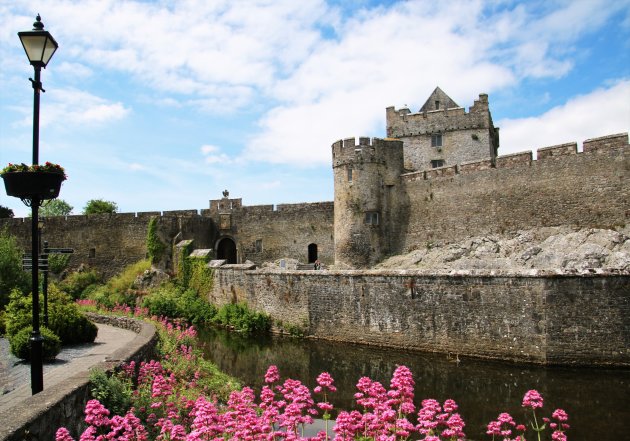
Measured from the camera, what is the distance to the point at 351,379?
12.6 meters

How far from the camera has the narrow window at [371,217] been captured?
26297mm

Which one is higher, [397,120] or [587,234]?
[397,120]

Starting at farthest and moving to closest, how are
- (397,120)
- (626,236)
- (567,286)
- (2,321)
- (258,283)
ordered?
(397,120), (258,283), (626,236), (2,321), (567,286)

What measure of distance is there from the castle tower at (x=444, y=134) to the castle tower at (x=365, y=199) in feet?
12.5

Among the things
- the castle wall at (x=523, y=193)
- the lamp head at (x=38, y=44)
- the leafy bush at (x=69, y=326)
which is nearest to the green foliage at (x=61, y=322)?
the leafy bush at (x=69, y=326)

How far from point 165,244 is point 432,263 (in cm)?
1451

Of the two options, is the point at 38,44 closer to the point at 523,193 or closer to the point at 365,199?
the point at 523,193

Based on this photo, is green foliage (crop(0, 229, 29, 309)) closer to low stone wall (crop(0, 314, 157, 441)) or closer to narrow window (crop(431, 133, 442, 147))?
low stone wall (crop(0, 314, 157, 441))

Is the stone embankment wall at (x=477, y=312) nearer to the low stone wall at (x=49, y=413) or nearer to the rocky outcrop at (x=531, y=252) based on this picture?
the rocky outcrop at (x=531, y=252)

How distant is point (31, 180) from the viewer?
6.97 m

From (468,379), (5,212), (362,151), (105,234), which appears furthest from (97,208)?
(468,379)

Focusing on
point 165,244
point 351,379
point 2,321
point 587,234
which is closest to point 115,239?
point 165,244

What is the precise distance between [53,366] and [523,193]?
18438 mm

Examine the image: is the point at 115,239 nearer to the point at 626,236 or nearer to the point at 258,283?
the point at 258,283
